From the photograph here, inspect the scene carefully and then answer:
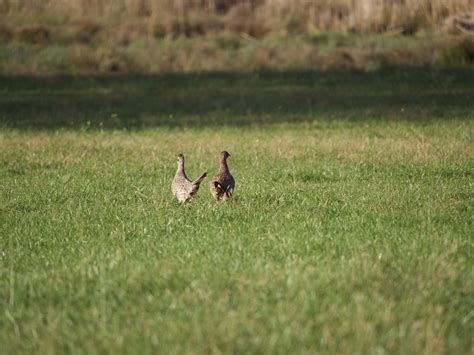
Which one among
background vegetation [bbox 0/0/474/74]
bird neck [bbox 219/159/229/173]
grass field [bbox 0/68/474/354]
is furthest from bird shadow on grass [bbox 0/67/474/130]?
bird neck [bbox 219/159/229/173]

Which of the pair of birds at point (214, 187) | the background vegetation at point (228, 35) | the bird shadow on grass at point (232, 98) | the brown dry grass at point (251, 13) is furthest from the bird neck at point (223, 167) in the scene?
the brown dry grass at point (251, 13)

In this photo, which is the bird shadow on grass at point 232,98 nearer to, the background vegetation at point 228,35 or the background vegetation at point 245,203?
the background vegetation at point 245,203

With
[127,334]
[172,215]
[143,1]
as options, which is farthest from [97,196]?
[143,1]

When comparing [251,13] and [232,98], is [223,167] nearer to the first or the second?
[232,98]

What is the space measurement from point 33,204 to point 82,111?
12.1 m

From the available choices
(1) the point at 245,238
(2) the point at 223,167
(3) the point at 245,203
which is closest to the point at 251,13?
(2) the point at 223,167

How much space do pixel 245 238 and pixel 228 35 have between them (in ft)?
86.3

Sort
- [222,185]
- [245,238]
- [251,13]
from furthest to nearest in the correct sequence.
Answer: [251,13] < [222,185] < [245,238]

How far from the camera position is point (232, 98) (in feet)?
79.2

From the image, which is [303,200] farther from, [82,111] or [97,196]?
[82,111]

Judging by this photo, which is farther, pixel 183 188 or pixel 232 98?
pixel 232 98

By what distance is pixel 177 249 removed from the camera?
25.1 feet

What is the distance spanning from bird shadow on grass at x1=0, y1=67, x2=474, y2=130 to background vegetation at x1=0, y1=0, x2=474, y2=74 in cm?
189

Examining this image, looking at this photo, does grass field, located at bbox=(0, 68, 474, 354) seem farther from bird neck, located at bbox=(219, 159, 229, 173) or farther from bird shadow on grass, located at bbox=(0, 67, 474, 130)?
bird shadow on grass, located at bbox=(0, 67, 474, 130)
